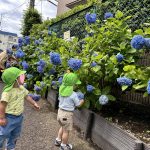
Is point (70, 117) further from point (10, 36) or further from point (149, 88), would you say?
point (10, 36)

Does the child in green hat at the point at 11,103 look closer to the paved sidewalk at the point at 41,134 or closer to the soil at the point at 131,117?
the paved sidewalk at the point at 41,134

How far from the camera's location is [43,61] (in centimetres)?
830

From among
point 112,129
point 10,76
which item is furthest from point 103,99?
point 10,76

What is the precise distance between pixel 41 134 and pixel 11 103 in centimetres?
162

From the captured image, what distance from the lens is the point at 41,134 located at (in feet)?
20.2

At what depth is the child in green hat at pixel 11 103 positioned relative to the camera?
181 inches

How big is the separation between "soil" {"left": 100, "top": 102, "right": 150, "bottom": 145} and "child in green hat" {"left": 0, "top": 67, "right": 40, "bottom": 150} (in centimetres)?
152

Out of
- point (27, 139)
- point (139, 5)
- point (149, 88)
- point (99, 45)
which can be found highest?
point (139, 5)

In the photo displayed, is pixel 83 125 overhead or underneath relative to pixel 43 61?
underneath

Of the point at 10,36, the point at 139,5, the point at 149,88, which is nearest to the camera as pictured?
the point at 149,88

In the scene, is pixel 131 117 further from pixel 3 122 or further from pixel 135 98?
pixel 3 122

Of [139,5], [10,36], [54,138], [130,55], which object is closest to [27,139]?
[54,138]

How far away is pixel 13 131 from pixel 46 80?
151 inches

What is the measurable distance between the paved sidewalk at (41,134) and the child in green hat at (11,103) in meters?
0.75
